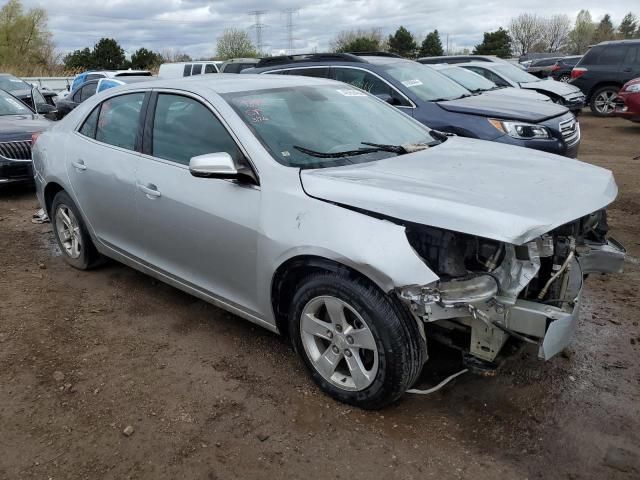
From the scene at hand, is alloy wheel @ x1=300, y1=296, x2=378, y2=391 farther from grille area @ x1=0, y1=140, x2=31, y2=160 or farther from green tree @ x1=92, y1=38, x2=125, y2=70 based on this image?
green tree @ x1=92, y1=38, x2=125, y2=70

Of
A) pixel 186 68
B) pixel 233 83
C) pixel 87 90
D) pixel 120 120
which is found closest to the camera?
pixel 233 83

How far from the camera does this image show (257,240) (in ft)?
10.1

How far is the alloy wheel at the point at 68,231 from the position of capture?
15.9 ft

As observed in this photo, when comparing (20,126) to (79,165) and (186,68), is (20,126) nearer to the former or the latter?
→ (79,165)

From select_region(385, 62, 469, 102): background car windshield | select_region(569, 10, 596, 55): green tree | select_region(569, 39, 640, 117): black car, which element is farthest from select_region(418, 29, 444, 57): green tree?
select_region(385, 62, 469, 102): background car windshield

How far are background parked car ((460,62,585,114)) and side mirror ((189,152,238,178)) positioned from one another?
1013cm

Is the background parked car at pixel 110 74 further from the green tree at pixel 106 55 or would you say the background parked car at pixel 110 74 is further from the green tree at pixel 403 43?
the green tree at pixel 403 43

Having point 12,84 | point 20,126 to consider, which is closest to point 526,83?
point 20,126

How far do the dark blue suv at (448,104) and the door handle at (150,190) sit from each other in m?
3.74

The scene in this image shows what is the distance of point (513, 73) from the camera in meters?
12.8

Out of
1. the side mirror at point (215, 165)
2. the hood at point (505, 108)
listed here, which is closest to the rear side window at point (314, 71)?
the hood at point (505, 108)

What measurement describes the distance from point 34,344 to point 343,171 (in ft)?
7.92

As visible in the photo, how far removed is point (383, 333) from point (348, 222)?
0.55 metres

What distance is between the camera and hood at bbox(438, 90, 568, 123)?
6668 millimetres
